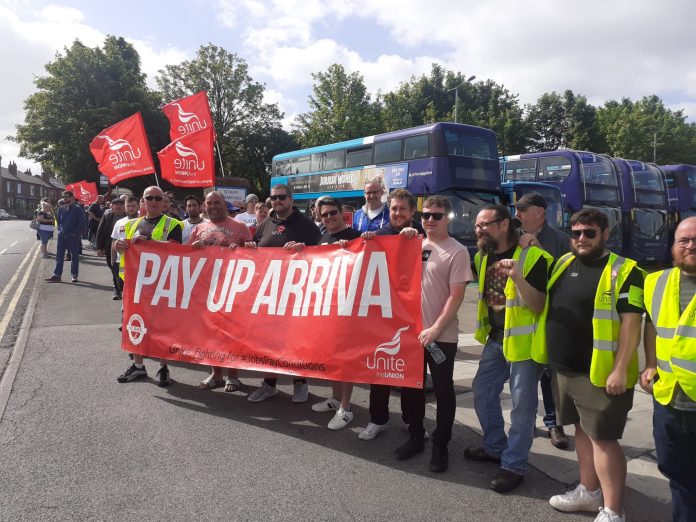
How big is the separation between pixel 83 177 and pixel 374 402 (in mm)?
37643

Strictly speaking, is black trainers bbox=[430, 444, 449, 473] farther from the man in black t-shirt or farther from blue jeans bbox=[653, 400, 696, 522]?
blue jeans bbox=[653, 400, 696, 522]

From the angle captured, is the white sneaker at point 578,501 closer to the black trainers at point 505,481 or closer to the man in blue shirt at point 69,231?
the black trainers at point 505,481

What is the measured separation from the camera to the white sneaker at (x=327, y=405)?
4.31 metres

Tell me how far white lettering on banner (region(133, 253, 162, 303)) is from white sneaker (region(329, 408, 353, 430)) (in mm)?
2336

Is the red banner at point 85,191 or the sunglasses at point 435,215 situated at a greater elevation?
the red banner at point 85,191

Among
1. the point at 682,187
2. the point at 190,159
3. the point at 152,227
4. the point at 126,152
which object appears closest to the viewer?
the point at 152,227

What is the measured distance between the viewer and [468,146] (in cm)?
1363

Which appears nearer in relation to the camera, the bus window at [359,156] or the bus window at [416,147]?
the bus window at [416,147]

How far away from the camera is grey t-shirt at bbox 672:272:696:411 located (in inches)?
84.1

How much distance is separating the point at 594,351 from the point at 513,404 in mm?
744

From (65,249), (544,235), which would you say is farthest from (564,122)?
(544,235)

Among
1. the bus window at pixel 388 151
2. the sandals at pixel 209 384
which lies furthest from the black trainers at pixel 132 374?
the bus window at pixel 388 151

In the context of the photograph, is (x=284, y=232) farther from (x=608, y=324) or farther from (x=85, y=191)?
(x=85, y=191)

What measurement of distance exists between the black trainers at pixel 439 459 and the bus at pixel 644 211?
1688 centimetres
